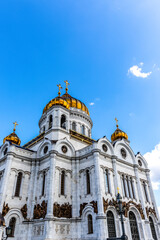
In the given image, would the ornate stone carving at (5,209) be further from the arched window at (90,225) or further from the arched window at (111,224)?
the arched window at (111,224)

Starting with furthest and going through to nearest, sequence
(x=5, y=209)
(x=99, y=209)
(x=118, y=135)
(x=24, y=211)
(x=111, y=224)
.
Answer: (x=118, y=135) < (x=24, y=211) < (x=111, y=224) < (x=5, y=209) < (x=99, y=209)

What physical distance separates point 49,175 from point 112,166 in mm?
7318

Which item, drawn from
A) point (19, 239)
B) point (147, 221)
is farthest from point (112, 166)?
point (19, 239)

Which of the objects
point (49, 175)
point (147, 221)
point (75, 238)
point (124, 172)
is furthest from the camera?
point (124, 172)

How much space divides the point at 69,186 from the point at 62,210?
2.63 meters

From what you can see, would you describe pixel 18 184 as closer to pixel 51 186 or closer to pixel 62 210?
pixel 51 186

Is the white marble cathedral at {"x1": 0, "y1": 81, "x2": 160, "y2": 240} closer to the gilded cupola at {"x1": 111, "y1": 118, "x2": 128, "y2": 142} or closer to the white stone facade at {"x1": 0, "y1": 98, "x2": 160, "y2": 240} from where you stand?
the white stone facade at {"x1": 0, "y1": 98, "x2": 160, "y2": 240}

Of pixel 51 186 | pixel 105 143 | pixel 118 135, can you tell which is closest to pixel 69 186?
pixel 51 186

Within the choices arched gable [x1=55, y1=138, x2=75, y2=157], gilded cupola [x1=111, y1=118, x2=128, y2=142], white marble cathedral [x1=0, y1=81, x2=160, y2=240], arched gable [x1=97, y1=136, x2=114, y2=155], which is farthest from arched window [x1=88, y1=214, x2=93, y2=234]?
gilded cupola [x1=111, y1=118, x2=128, y2=142]

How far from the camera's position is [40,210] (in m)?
18.8

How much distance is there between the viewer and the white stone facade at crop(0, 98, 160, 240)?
1812 cm

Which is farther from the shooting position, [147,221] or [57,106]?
[57,106]

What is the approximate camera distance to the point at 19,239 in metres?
18.0

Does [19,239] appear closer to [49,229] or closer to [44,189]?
[49,229]
